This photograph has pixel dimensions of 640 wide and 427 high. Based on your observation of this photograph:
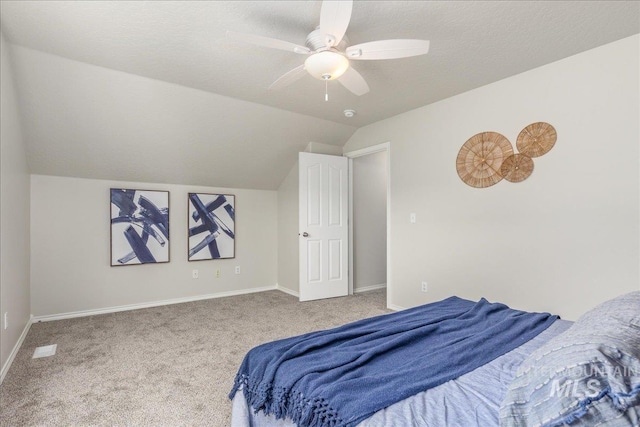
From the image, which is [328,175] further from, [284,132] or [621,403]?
[621,403]

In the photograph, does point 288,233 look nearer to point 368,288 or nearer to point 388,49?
point 368,288

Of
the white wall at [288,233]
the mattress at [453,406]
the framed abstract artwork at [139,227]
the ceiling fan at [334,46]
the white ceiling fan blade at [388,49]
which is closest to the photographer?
the mattress at [453,406]

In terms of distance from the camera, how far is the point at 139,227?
4.35m

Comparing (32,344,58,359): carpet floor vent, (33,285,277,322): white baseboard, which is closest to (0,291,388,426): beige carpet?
(32,344,58,359): carpet floor vent

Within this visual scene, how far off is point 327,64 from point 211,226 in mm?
3394

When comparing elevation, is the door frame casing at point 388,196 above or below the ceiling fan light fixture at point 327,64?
below

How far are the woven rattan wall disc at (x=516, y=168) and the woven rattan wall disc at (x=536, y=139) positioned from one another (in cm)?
6

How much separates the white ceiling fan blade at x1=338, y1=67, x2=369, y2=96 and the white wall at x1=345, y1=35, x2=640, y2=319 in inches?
56.5

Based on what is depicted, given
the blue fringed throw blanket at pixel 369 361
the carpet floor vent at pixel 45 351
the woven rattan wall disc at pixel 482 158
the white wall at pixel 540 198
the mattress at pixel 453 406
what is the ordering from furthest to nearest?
the woven rattan wall disc at pixel 482 158 < the carpet floor vent at pixel 45 351 < the white wall at pixel 540 198 < the blue fringed throw blanket at pixel 369 361 < the mattress at pixel 453 406

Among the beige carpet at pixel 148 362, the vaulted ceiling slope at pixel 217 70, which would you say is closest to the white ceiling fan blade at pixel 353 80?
the vaulted ceiling slope at pixel 217 70

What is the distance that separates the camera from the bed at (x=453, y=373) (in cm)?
78

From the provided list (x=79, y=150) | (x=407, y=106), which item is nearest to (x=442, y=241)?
(x=407, y=106)

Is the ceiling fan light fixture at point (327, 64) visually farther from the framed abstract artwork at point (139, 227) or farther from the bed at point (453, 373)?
the framed abstract artwork at point (139, 227)

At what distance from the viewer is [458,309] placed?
6.97ft
